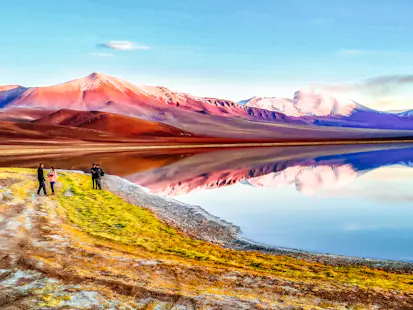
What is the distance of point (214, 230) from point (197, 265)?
697cm

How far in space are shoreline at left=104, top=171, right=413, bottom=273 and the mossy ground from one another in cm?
82

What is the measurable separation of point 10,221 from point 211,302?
10.0 metres

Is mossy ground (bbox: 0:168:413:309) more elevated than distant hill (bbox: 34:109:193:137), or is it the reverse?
distant hill (bbox: 34:109:193:137)

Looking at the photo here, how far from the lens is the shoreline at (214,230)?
45.0 feet

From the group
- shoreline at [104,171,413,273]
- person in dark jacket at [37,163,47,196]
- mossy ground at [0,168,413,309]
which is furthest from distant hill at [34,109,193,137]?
mossy ground at [0,168,413,309]

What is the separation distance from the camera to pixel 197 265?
11.5 meters

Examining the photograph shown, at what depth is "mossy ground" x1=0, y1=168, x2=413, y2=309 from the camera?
9.93 meters

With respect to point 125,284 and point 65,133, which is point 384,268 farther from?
point 65,133

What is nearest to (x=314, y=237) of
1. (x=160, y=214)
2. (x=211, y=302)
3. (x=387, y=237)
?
(x=387, y=237)

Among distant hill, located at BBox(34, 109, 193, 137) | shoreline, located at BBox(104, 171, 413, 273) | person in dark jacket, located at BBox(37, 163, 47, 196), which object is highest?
distant hill, located at BBox(34, 109, 193, 137)

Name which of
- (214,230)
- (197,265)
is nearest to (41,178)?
(214,230)

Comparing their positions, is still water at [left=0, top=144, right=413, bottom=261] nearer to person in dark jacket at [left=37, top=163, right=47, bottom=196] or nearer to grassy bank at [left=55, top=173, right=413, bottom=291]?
grassy bank at [left=55, top=173, right=413, bottom=291]

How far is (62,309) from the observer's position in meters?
8.14

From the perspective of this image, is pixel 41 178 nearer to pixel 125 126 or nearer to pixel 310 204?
pixel 310 204
